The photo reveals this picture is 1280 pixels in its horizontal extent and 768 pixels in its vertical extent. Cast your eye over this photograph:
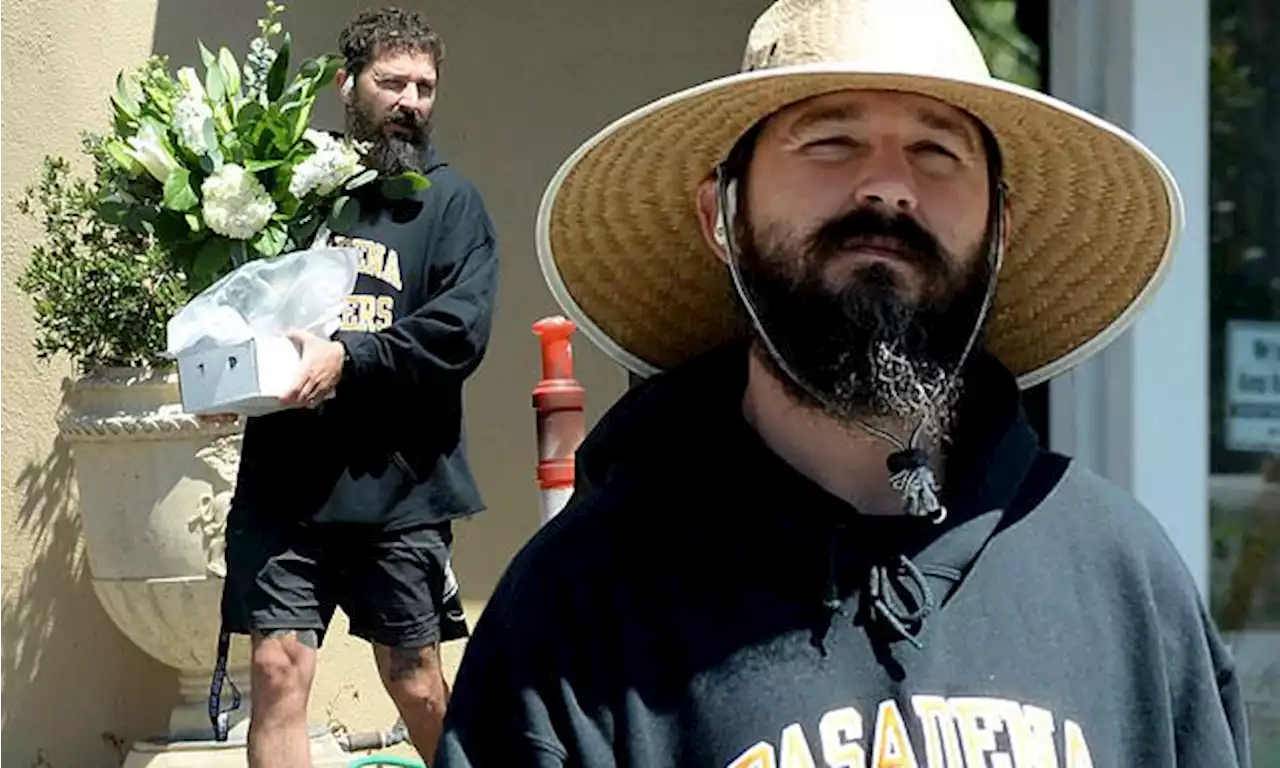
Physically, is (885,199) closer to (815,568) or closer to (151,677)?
(815,568)

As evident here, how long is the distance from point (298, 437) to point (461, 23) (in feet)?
5.20

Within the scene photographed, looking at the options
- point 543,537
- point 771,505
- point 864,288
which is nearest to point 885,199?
point 864,288

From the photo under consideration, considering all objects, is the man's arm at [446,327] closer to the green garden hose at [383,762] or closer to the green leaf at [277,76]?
the green leaf at [277,76]

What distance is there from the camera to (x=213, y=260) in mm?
4402

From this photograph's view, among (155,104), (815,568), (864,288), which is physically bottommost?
(815,568)

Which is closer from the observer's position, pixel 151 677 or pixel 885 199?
pixel 885 199

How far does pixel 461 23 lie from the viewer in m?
5.73

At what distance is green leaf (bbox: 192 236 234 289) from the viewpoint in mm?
4391

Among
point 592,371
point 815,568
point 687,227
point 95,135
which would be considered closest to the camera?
point 815,568

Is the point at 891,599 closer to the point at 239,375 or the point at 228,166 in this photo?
the point at 239,375

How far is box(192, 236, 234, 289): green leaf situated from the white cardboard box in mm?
256

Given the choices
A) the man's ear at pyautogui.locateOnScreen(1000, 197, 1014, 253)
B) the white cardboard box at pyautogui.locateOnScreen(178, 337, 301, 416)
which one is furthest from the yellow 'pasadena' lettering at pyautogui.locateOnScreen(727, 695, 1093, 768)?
the white cardboard box at pyautogui.locateOnScreen(178, 337, 301, 416)

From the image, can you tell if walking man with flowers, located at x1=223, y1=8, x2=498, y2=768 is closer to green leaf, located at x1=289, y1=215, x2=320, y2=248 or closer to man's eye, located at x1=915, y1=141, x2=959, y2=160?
green leaf, located at x1=289, y1=215, x2=320, y2=248

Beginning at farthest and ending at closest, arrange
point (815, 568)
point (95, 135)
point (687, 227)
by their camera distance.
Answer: point (95, 135) → point (687, 227) → point (815, 568)
